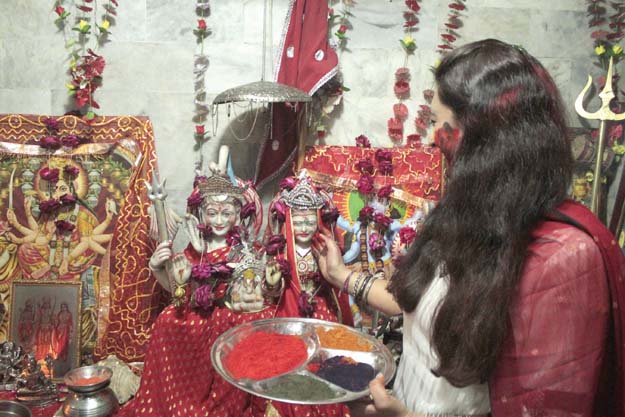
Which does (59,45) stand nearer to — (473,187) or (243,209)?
(243,209)

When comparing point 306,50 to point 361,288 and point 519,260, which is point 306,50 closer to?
point 361,288

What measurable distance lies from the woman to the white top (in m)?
0.09

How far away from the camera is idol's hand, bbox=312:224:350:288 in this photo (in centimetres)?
272

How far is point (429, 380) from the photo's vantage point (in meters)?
1.64

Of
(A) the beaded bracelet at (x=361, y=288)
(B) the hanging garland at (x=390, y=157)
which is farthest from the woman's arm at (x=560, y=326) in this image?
(B) the hanging garland at (x=390, y=157)

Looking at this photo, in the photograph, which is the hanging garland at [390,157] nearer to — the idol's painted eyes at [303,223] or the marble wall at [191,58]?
the marble wall at [191,58]

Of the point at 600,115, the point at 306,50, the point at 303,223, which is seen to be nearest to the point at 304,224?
the point at 303,223

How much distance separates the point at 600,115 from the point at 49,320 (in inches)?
161

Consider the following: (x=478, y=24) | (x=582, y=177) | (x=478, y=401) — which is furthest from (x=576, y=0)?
(x=478, y=401)

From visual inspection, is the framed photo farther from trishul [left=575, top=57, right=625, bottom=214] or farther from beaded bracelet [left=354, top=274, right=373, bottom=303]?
trishul [left=575, top=57, right=625, bottom=214]

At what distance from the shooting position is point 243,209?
3.23 meters

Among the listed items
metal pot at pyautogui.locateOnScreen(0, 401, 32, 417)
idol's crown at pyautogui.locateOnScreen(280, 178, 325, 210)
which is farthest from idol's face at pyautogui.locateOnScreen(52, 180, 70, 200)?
idol's crown at pyautogui.locateOnScreen(280, 178, 325, 210)

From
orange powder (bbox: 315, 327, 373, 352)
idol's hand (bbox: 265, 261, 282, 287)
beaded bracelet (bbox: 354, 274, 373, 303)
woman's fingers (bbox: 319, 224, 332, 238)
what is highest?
woman's fingers (bbox: 319, 224, 332, 238)

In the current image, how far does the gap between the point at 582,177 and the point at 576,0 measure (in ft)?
4.45
